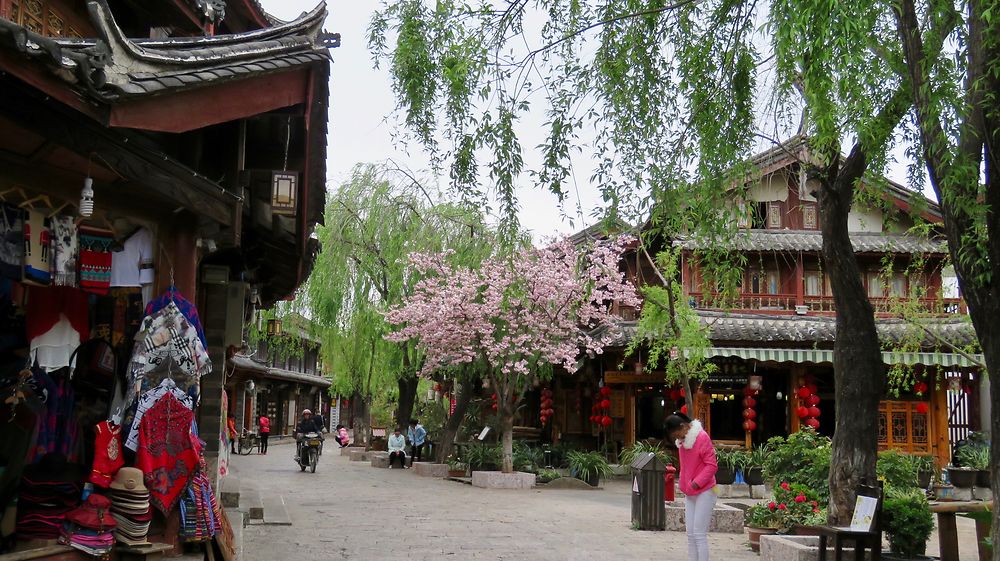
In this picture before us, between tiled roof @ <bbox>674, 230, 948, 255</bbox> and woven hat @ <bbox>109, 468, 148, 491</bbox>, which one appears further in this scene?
tiled roof @ <bbox>674, 230, 948, 255</bbox>

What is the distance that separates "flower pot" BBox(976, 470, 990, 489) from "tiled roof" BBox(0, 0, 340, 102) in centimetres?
1821

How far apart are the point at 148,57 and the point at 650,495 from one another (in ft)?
33.2

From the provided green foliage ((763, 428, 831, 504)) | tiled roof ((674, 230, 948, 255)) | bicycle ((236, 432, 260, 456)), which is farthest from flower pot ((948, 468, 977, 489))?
bicycle ((236, 432, 260, 456))

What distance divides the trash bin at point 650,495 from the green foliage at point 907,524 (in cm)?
419

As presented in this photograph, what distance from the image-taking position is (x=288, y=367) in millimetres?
56469

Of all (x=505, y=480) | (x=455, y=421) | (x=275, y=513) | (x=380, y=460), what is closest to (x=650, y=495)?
(x=275, y=513)

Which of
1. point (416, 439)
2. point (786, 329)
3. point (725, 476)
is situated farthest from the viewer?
point (416, 439)

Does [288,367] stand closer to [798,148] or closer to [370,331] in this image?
[370,331]

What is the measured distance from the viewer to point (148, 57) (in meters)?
5.80

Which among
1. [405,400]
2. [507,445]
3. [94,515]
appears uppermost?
[405,400]

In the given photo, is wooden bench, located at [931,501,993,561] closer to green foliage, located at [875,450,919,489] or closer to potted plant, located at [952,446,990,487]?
green foliage, located at [875,450,919,489]

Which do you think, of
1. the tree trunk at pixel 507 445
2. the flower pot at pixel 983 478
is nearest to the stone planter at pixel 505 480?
the tree trunk at pixel 507 445

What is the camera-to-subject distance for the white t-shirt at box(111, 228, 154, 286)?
22.2 feet

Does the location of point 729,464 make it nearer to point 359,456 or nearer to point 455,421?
point 455,421
